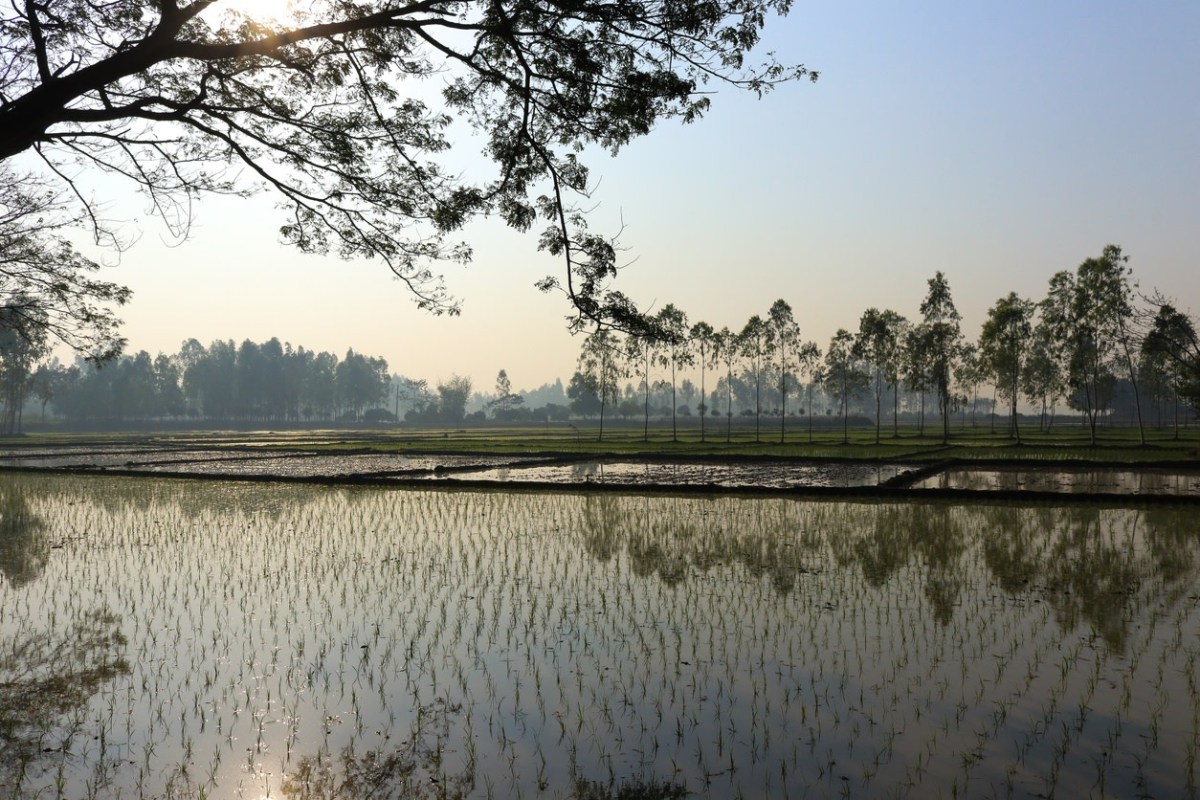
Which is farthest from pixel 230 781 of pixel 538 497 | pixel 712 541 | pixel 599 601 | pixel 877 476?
pixel 877 476

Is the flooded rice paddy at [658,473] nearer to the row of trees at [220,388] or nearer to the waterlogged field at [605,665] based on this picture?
the waterlogged field at [605,665]

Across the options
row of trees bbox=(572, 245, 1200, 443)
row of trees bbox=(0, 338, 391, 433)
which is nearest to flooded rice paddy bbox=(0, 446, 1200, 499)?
row of trees bbox=(572, 245, 1200, 443)

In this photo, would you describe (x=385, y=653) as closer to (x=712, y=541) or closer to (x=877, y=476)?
(x=712, y=541)


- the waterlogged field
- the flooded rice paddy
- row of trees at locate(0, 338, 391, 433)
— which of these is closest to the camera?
the waterlogged field

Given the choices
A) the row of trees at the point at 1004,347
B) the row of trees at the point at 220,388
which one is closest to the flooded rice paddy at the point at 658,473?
the row of trees at the point at 1004,347

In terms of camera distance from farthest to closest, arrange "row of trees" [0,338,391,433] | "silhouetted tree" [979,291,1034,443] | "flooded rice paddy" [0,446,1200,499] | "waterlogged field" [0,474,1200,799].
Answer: "row of trees" [0,338,391,433], "silhouetted tree" [979,291,1034,443], "flooded rice paddy" [0,446,1200,499], "waterlogged field" [0,474,1200,799]

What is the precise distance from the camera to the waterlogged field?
5566 millimetres

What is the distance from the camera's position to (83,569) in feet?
42.3

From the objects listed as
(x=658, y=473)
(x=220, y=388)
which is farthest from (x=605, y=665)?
(x=220, y=388)

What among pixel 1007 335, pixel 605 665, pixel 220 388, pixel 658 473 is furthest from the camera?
pixel 220 388

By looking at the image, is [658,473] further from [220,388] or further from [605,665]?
[220,388]

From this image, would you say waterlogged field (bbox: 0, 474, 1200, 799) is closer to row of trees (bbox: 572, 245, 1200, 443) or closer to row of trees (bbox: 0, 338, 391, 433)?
row of trees (bbox: 572, 245, 1200, 443)

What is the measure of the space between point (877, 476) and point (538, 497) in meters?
12.2

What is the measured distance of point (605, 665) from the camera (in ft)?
25.6
